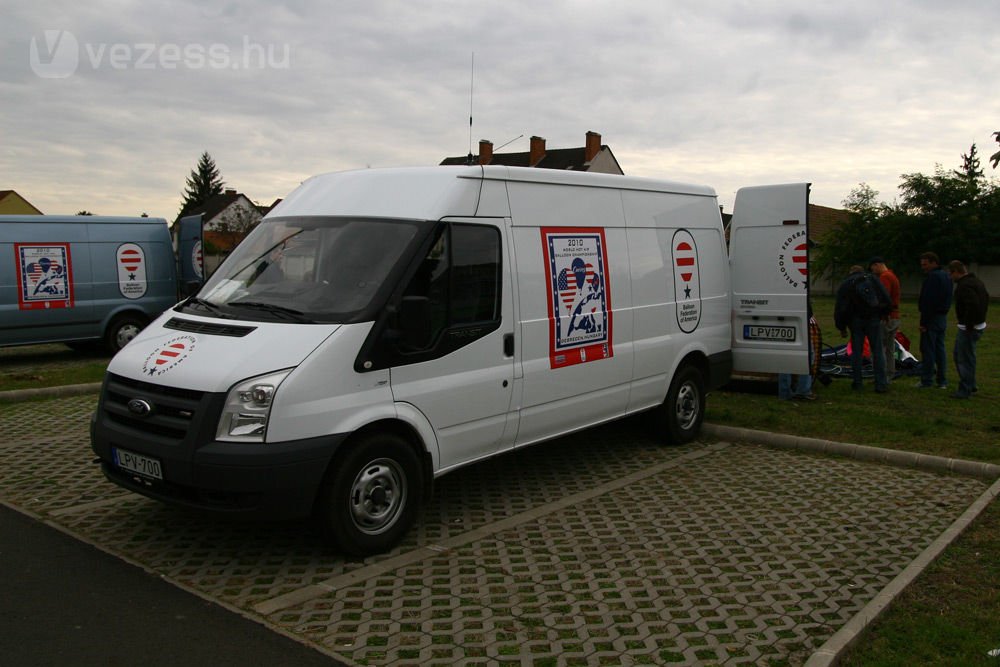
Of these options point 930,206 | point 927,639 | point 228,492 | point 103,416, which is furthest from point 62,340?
point 930,206

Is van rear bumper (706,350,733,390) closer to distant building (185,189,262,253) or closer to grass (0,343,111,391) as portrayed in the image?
grass (0,343,111,391)

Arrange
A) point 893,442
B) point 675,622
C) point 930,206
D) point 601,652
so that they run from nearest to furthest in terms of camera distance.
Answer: point 601,652, point 675,622, point 893,442, point 930,206

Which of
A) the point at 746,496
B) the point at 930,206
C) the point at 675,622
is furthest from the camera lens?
the point at 930,206

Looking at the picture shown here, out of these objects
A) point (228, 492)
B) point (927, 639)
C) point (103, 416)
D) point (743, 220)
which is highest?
point (743, 220)

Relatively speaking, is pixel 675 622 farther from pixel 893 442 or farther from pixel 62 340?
pixel 62 340

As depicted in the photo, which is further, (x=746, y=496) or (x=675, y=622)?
(x=746, y=496)

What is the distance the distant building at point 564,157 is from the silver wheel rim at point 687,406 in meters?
51.1

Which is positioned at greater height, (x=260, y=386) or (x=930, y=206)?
(x=930, y=206)

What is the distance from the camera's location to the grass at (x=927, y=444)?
429cm

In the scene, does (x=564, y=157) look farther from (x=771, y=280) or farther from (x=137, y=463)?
(x=137, y=463)

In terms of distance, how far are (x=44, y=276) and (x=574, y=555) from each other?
12079mm

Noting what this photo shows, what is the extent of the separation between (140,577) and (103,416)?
3.72 ft

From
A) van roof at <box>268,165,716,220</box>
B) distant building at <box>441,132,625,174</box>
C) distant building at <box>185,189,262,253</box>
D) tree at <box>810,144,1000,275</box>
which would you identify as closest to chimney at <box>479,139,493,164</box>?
distant building at <box>441,132,625,174</box>

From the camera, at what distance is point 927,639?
4.34m
